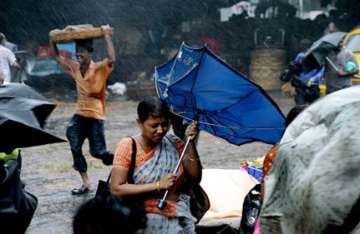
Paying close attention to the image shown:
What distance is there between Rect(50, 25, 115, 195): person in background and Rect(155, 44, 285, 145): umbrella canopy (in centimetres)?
283

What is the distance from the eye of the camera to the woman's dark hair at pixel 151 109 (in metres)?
3.43

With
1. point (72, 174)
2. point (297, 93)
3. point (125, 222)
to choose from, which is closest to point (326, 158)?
point (125, 222)

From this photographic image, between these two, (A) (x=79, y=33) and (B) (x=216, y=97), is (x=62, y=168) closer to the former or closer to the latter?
(A) (x=79, y=33)

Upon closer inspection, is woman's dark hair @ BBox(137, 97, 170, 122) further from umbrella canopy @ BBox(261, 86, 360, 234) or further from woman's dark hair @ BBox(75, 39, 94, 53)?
woman's dark hair @ BBox(75, 39, 94, 53)

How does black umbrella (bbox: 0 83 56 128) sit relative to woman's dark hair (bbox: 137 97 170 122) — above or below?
above

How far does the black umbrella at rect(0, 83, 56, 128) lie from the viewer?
8.40 feet

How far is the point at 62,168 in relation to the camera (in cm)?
832

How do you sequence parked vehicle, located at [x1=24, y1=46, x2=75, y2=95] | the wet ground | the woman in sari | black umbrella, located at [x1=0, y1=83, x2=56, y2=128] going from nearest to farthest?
1. black umbrella, located at [x1=0, y1=83, x2=56, y2=128]
2. the woman in sari
3. the wet ground
4. parked vehicle, located at [x1=24, y1=46, x2=75, y2=95]

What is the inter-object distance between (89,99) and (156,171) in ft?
11.4

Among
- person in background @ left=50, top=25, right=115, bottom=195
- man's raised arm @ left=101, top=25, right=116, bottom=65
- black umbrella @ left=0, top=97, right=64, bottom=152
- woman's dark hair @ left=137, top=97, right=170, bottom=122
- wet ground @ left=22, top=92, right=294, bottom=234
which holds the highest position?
black umbrella @ left=0, top=97, right=64, bottom=152

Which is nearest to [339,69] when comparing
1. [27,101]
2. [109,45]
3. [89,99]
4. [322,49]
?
[322,49]

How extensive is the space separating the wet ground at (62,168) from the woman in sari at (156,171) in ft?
5.97

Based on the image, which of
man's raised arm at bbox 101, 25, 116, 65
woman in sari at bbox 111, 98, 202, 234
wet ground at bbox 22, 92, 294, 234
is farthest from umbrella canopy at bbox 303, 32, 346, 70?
woman in sari at bbox 111, 98, 202, 234

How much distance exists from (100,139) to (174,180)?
3518 mm
